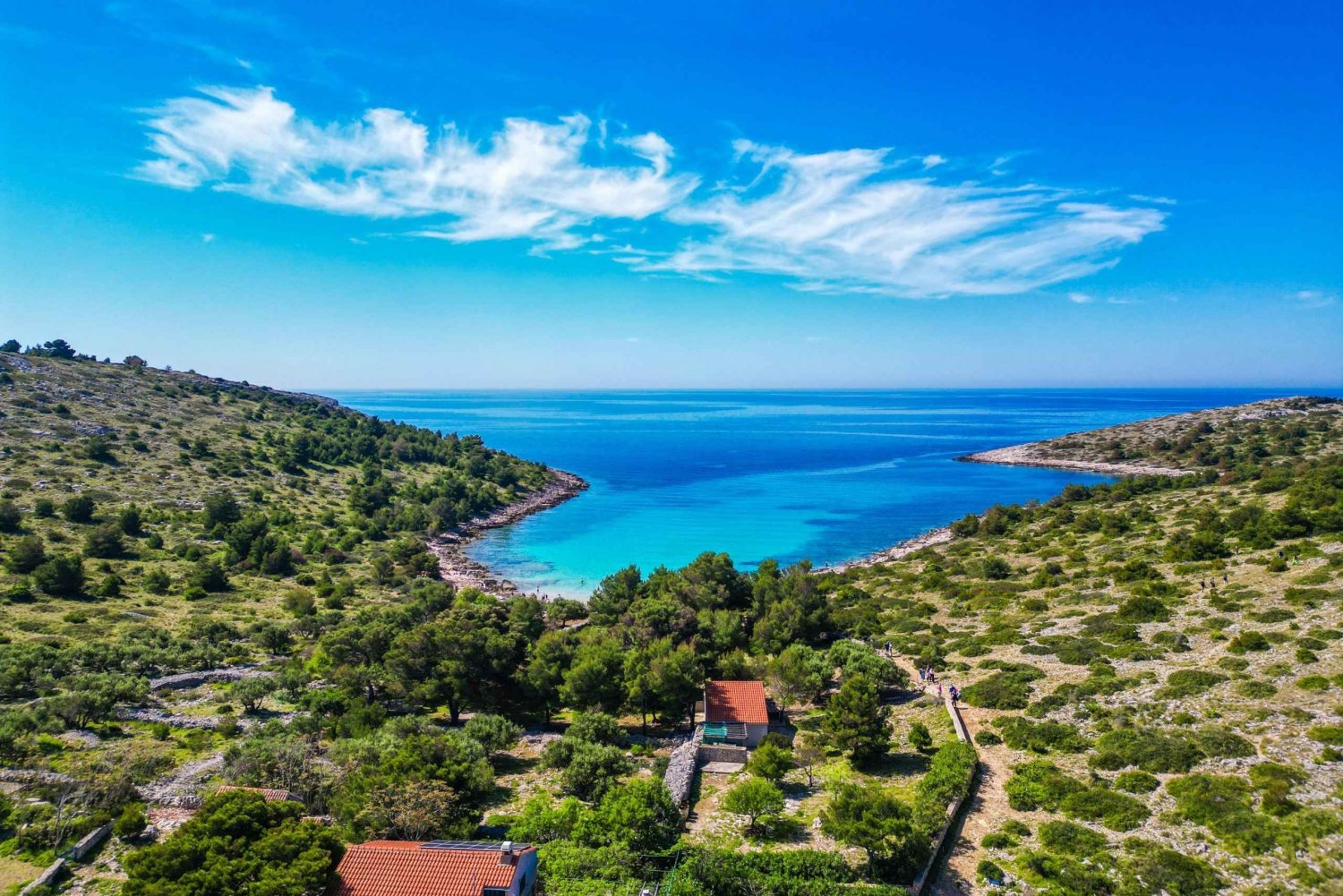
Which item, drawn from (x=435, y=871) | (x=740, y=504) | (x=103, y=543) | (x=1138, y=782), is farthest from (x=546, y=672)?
(x=740, y=504)

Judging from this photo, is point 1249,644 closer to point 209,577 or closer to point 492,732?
point 492,732

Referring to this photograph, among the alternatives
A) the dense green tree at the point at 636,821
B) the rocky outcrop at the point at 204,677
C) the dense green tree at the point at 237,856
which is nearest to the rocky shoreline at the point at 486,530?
the rocky outcrop at the point at 204,677

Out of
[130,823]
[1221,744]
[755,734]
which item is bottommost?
[755,734]

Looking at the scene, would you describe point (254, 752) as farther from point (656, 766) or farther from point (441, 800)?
point (656, 766)

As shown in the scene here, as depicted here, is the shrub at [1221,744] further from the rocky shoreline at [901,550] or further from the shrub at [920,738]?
the rocky shoreline at [901,550]

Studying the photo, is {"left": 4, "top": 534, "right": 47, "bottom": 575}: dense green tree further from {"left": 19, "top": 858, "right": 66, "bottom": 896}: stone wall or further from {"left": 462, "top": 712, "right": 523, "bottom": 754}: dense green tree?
{"left": 462, "top": 712, "right": 523, "bottom": 754}: dense green tree

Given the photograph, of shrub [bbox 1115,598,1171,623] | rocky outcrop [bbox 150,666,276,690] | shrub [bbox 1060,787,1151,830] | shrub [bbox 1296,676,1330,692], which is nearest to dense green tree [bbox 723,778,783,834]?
shrub [bbox 1060,787,1151,830]

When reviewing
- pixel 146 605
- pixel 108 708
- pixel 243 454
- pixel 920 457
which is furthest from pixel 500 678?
pixel 920 457
